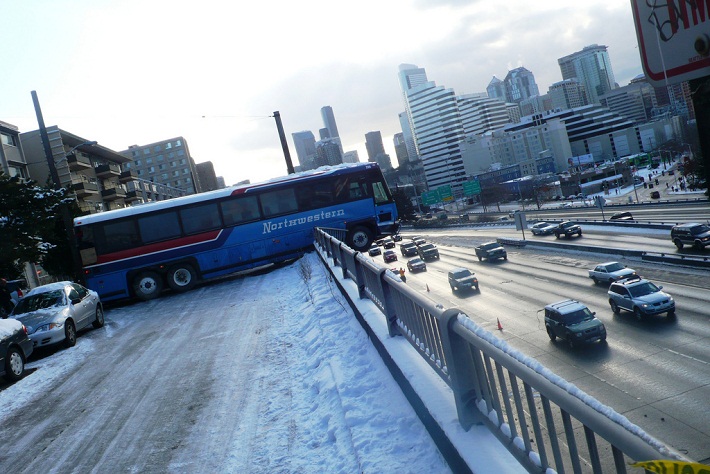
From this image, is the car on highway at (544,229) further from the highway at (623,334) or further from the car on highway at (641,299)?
the car on highway at (641,299)

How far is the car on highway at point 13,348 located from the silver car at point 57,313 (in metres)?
1.04

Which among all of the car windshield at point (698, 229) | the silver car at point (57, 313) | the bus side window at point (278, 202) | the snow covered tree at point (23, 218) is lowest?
the car windshield at point (698, 229)

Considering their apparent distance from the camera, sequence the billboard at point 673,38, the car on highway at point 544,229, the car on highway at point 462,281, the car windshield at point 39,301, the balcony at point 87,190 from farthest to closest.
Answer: the car on highway at point 544,229, the balcony at point 87,190, the car on highway at point 462,281, the car windshield at point 39,301, the billboard at point 673,38

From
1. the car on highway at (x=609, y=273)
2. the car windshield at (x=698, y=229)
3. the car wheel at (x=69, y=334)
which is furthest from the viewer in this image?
the car windshield at (x=698, y=229)

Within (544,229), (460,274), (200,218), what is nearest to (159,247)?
(200,218)

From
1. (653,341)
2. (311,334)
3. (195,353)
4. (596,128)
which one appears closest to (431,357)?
(311,334)

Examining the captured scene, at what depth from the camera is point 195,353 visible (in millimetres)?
10312

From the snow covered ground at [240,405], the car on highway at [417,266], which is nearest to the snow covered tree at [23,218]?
the snow covered ground at [240,405]

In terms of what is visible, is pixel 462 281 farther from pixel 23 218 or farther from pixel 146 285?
pixel 23 218

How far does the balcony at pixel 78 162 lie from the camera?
57.0 meters

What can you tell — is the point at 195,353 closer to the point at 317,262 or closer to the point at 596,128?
the point at 317,262

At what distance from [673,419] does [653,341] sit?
748cm

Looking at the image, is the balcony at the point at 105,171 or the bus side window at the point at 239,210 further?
the balcony at the point at 105,171

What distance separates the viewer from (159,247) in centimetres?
2148
